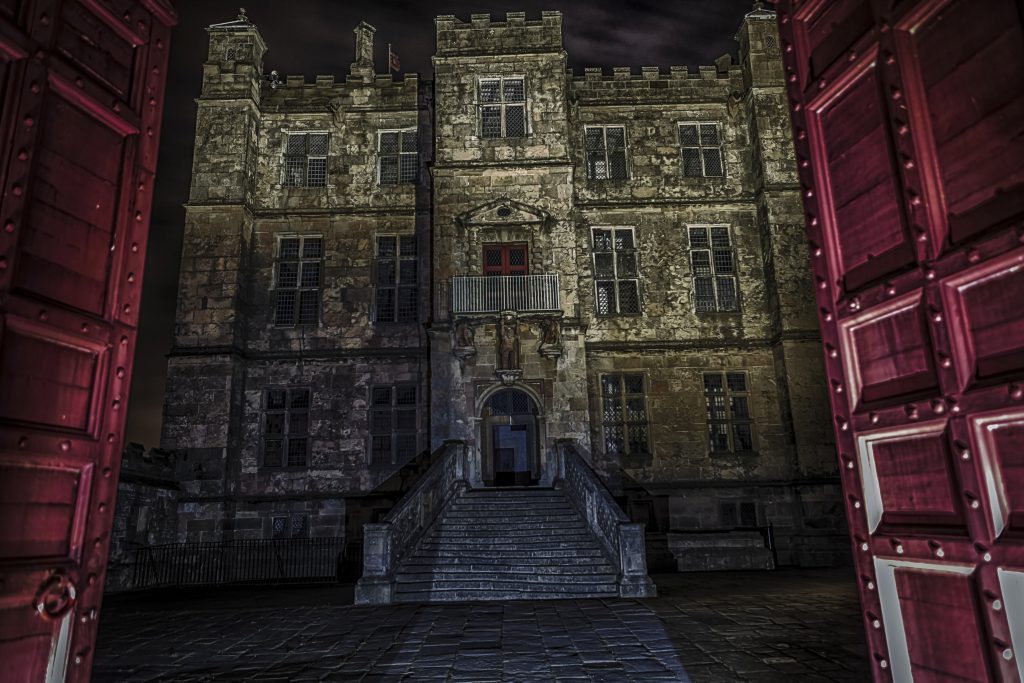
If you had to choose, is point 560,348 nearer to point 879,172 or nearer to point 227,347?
point 227,347

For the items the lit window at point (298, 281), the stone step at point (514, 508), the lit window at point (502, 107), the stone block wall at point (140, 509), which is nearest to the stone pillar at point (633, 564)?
the stone step at point (514, 508)

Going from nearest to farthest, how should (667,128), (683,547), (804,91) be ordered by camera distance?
(804,91)
(683,547)
(667,128)

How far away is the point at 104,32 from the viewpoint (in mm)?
2947

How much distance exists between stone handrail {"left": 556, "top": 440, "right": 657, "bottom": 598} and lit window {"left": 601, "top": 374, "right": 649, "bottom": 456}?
3.15 metres

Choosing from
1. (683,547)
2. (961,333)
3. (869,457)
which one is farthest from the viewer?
(683,547)

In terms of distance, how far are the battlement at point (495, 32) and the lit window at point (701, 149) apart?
16.2ft

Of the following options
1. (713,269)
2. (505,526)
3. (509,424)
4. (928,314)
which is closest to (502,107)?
(713,269)

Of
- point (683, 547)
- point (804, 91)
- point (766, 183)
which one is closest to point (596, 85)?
point (766, 183)

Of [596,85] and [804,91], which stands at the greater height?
[596,85]

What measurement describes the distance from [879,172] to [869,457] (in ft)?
4.11

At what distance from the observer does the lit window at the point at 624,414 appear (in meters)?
17.5

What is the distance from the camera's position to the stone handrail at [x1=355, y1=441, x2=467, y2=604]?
Result: 33.9 feet

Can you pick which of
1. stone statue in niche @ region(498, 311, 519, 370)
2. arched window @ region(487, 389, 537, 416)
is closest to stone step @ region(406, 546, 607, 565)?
stone statue in niche @ region(498, 311, 519, 370)

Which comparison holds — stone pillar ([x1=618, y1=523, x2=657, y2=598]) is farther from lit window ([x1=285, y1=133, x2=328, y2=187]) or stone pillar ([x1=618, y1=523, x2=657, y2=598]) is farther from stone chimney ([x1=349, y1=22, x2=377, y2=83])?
stone chimney ([x1=349, y1=22, x2=377, y2=83])
